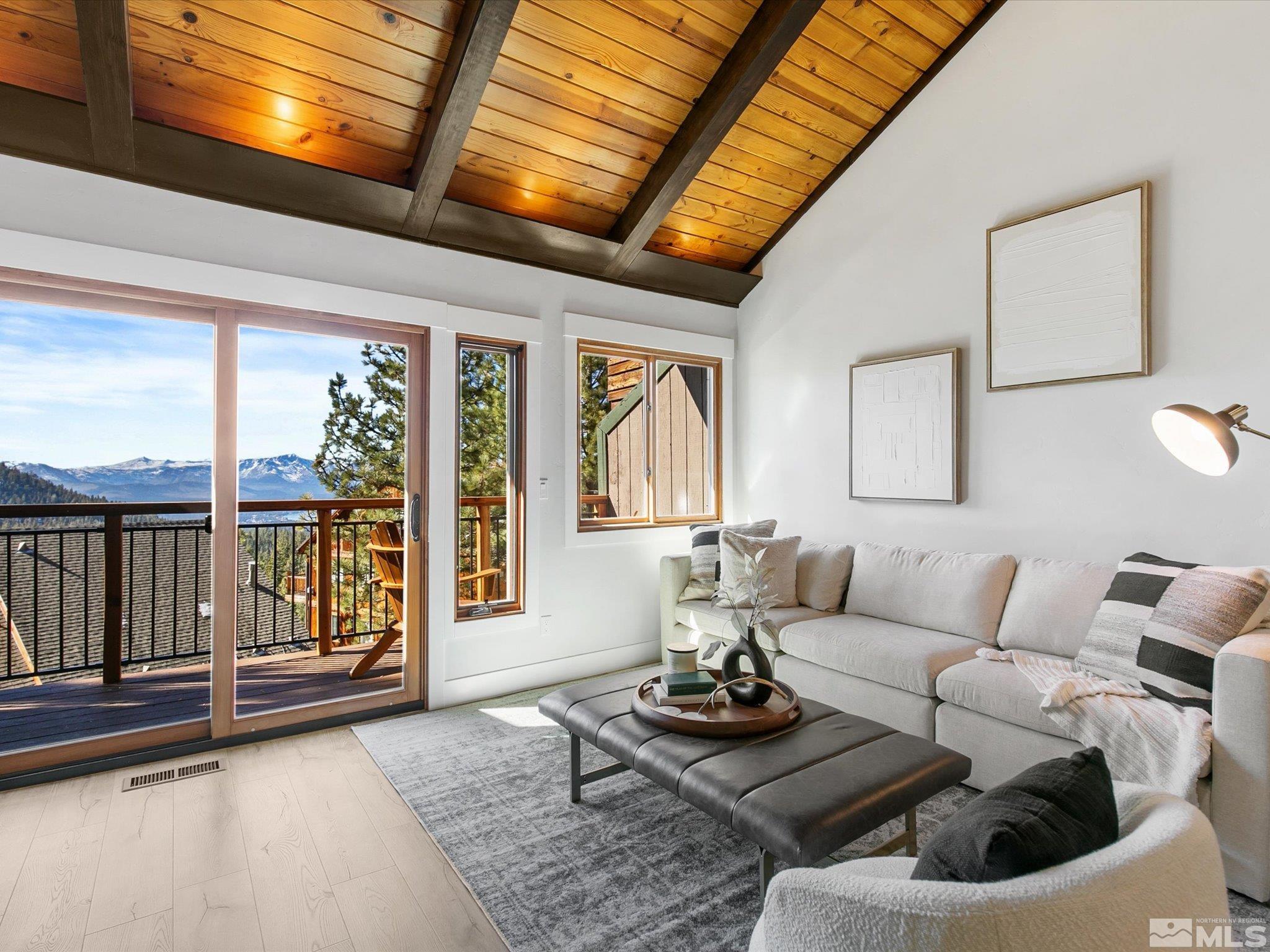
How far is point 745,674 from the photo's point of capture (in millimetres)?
2365

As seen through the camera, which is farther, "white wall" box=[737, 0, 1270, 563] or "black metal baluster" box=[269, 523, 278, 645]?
"black metal baluster" box=[269, 523, 278, 645]

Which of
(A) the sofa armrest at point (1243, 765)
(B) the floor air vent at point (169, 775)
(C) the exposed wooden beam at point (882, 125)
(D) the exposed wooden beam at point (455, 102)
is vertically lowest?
(B) the floor air vent at point (169, 775)

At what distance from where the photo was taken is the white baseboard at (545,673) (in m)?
3.70

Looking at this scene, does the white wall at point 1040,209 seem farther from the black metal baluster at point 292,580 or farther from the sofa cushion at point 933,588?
the black metal baluster at point 292,580

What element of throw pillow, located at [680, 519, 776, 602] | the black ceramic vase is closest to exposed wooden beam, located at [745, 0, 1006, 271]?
throw pillow, located at [680, 519, 776, 602]

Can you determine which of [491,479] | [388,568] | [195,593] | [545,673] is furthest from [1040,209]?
[195,593]

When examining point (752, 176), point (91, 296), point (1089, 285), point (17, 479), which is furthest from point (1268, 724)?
point (17, 479)

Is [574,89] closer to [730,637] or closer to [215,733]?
[730,637]

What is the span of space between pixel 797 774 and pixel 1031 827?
3.48 ft

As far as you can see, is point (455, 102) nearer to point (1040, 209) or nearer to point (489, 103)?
point (489, 103)

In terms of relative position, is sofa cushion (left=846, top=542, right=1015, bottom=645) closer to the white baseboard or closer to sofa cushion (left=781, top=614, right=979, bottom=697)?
sofa cushion (left=781, top=614, right=979, bottom=697)

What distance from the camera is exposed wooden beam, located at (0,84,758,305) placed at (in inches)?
102

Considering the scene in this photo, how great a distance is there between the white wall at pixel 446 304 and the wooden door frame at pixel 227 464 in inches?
2.5

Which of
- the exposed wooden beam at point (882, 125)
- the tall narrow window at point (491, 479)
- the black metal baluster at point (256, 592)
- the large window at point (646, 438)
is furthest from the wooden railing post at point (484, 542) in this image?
the exposed wooden beam at point (882, 125)
